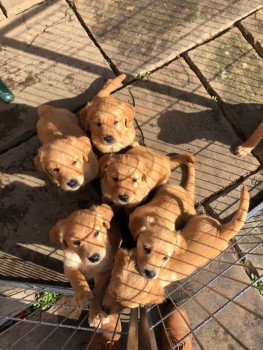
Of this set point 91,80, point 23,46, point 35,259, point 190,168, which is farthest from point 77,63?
point 35,259

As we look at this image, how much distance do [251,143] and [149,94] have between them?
3.61ft

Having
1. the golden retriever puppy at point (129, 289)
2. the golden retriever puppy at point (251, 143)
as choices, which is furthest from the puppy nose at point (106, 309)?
the golden retriever puppy at point (251, 143)

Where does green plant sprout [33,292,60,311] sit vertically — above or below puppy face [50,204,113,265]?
below

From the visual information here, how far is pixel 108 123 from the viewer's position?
10.4ft

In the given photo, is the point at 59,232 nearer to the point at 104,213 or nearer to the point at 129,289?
the point at 104,213

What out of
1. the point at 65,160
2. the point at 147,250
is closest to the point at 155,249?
the point at 147,250

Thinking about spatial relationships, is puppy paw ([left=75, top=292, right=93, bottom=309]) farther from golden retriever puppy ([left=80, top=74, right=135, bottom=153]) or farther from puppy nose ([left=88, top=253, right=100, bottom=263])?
golden retriever puppy ([left=80, top=74, right=135, bottom=153])

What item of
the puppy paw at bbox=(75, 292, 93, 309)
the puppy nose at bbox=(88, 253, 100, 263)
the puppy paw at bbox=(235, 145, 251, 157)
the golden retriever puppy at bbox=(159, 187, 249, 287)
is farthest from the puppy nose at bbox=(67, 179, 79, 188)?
the puppy paw at bbox=(235, 145, 251, 157)

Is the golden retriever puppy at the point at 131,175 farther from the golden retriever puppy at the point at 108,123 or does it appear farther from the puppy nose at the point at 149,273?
the puppy nose at the point at 149,273

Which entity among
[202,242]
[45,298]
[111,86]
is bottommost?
[45,298]

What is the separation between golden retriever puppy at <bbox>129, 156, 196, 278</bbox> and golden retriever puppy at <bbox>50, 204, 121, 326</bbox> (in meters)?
0.25

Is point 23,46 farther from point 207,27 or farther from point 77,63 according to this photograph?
point 207,27

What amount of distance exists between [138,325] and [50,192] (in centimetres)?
167

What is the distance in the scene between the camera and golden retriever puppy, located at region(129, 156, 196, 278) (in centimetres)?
274
